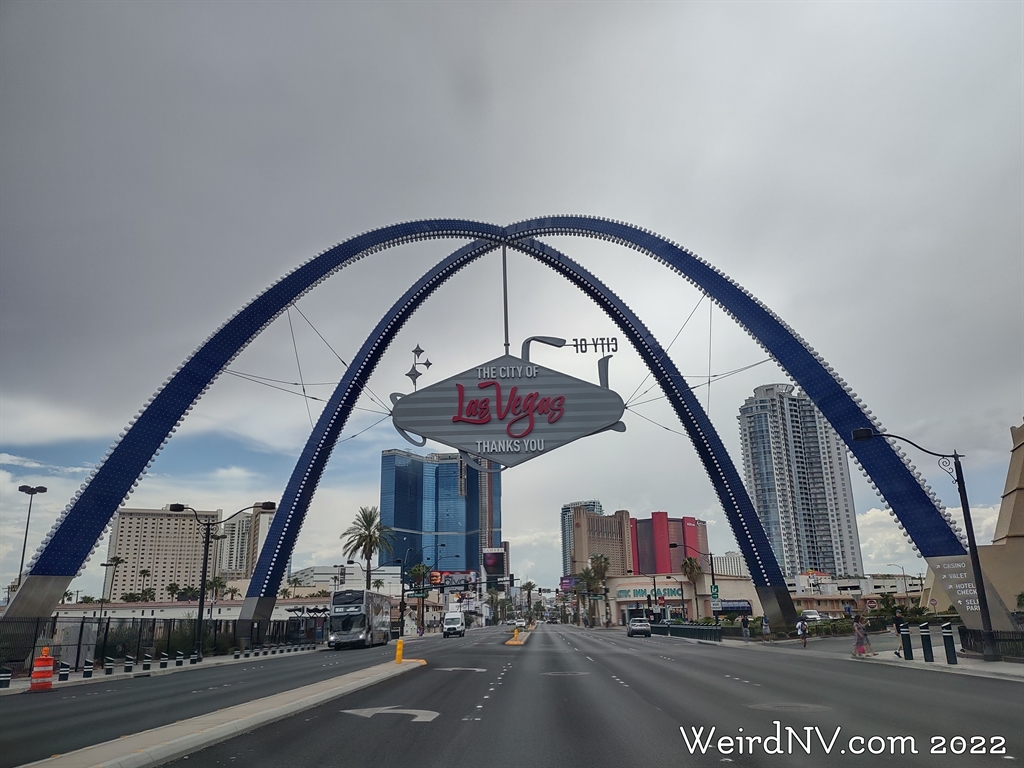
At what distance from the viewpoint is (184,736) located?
12.2m

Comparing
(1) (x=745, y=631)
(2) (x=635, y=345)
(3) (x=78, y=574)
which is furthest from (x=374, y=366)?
(1) (x=745, y=631)

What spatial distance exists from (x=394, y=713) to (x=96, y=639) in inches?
1161

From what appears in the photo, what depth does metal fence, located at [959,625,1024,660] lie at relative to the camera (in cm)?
2722

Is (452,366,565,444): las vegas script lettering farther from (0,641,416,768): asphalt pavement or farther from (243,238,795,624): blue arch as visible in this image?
(243,238,795,624): blue arch

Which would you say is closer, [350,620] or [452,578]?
[350,620]

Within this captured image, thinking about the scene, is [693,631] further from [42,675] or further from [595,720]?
[595,720]

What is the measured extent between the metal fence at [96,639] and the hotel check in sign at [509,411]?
2739 centimetres

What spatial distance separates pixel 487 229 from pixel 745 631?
120 feet

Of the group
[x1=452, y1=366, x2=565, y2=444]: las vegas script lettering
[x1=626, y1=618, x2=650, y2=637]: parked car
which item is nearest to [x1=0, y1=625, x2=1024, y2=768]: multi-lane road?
[x1=452, y1=366, x2=565, y2=444]: las vegas script lettering

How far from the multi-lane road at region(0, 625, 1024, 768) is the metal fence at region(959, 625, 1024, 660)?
4.62 m

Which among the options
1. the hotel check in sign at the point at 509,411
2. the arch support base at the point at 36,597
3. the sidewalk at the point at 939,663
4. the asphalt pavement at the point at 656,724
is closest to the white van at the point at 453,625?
the arch support base at the point at 36,597

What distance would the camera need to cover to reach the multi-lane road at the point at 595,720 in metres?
11.1

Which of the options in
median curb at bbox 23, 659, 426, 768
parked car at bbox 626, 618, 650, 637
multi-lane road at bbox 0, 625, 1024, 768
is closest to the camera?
median curb at bbox 23, 659, 426, 768

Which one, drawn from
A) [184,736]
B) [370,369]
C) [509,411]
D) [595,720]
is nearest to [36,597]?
[370,369]
